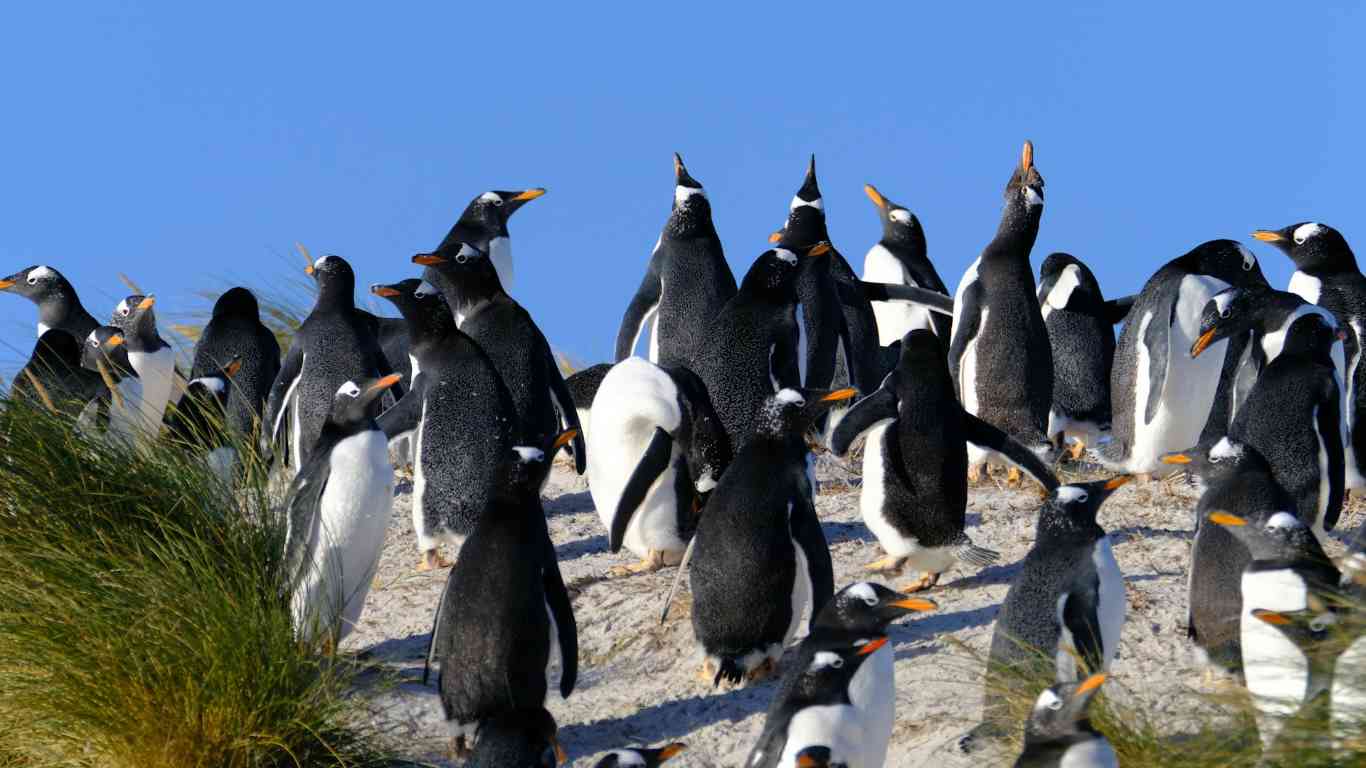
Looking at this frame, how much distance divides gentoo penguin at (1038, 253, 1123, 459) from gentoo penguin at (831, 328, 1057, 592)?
9.84ft

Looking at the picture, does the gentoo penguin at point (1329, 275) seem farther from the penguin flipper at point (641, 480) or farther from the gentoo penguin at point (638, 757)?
the gentoo penguin at point (638, 757)

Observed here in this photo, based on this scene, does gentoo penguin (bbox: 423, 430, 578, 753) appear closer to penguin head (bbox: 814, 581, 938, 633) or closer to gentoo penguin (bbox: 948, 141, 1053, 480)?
penguin head (bbox: 814, 581, 938, 633)

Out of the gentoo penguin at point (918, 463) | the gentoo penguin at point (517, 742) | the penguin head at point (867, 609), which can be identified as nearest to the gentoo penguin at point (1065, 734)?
the penguin head at point (867, 609)

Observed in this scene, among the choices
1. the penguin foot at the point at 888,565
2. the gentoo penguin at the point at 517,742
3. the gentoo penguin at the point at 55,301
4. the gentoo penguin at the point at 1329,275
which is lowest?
the gentoo penguin at the point at 517,742

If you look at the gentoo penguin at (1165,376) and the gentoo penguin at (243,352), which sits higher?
the gentoo penguin at (243,352)

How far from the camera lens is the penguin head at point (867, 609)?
17.1ft

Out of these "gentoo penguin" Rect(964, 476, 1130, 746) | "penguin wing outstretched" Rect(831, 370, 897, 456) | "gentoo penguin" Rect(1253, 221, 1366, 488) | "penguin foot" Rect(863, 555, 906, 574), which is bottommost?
"gentoo penguin" Rect(964, 476, 1130, 746)

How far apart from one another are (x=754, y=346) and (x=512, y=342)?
1.07m

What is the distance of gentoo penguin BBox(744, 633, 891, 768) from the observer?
16.2 ft

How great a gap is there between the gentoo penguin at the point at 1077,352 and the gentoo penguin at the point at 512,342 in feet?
9.17

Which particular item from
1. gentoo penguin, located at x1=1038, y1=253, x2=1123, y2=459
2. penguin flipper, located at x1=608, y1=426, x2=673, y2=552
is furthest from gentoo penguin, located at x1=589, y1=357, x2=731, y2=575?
gentoo penguin, located at x1=1038, y1=253, x2=1123, y2=459

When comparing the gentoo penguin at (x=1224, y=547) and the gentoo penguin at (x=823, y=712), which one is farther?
the gentoo penguin at (x=1224, y=547)

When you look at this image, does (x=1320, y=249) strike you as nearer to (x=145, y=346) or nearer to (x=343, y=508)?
(x=343, y=508)

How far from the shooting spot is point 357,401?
22.5 feet
